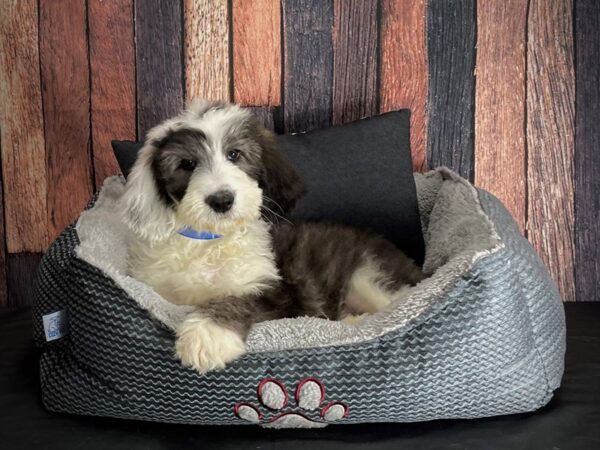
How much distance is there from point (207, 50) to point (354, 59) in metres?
0.68

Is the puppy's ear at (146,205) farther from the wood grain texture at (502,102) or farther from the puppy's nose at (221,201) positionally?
the wood grain texture at (502,102)

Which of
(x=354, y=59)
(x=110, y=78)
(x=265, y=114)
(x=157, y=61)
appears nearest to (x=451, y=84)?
(x=354, y=59)

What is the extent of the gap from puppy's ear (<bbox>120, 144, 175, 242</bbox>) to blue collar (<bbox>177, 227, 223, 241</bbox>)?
0.13ft

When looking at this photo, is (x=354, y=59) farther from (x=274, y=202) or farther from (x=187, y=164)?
(x=187, y=164)

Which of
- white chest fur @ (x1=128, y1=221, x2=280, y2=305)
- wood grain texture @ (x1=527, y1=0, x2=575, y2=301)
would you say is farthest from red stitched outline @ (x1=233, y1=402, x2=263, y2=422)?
wood grain texture @ (x1=527, y1=0, x2=575, y2=301)

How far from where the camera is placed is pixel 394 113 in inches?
110

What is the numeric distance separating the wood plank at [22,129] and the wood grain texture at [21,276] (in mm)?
45

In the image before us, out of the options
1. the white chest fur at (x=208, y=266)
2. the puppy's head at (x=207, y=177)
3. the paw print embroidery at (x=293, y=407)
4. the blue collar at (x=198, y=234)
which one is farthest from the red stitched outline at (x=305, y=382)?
the blue collar at (x=198, y=234)

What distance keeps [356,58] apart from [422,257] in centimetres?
97

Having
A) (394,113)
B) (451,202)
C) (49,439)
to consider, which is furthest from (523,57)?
(49,439)

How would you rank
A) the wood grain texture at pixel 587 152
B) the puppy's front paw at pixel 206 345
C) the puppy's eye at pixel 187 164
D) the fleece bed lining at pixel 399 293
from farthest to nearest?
the wood grain texture at pixel 587 152 → the puppy's eye at pixel 187 164 → the fleece bed lining at pixel 399 293 → the puppy's front paw at pixel 206 345

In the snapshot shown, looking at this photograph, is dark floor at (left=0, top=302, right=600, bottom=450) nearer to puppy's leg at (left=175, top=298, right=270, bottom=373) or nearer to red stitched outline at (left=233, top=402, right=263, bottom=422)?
red stitched outline at (left=233, top=402, right=263, bottom=422)

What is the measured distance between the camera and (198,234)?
7.14 ft

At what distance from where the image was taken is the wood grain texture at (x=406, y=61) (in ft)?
9.61
